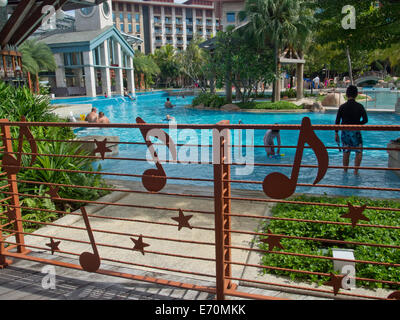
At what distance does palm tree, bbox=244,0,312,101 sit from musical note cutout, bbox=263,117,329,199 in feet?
75.9

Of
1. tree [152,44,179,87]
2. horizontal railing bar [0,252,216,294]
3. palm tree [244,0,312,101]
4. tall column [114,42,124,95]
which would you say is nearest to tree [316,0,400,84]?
horizontal railing bar [0,252,216,294]

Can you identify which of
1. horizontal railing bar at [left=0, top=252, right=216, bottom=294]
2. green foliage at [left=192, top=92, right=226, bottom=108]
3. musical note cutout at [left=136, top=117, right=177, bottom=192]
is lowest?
horizontal railing bar at [left=0, top=252, right=216, bottom=294]

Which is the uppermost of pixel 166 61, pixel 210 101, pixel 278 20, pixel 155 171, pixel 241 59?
pixel 166 61

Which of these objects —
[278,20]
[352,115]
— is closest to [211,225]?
[352,115]

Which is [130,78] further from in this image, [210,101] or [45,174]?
[45,174]

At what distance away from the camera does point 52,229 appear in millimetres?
4844

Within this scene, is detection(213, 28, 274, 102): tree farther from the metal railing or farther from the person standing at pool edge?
the metal railing

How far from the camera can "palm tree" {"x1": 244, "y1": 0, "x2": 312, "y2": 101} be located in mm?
23766

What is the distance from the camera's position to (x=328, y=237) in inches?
167

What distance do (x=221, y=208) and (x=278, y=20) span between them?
938 inches

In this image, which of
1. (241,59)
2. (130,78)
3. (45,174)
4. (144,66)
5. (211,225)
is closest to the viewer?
(211,225)

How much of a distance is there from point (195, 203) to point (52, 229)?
7.04ft

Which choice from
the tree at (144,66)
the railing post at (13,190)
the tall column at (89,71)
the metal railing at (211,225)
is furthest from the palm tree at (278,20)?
the tree at (144,66)

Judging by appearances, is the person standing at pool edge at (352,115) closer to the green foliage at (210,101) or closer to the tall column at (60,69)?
the green foliage at (210,101)
